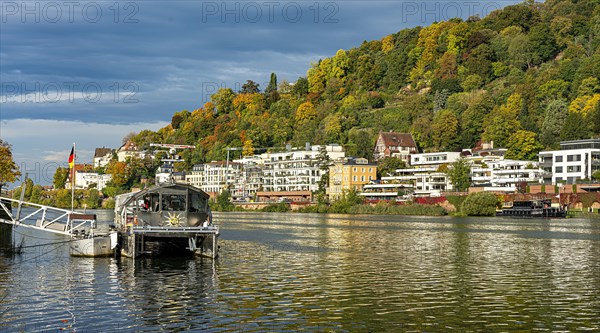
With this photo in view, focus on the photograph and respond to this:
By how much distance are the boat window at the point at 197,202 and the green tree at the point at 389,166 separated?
141870 millimetres

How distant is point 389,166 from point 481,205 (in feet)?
182

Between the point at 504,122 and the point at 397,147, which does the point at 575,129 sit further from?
the point at 397,147

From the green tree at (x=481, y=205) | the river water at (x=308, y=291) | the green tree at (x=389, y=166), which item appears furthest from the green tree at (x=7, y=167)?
the green tree at (x=389, y=166)

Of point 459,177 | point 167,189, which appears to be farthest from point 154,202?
point 459,177


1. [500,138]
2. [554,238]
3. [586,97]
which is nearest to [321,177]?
[500,138]

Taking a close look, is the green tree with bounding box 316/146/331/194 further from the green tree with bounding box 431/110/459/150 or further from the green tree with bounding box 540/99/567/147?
the green tree with bounding box 540/99/567/147

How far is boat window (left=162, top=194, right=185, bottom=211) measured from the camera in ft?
159

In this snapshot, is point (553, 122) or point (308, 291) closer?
point (308, 291)

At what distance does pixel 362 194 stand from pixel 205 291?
138681 mm

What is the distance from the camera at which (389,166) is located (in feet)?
624

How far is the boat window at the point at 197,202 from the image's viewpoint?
49125 millimetres

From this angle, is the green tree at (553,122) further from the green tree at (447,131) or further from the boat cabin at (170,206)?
the boat cabin at (170,206)

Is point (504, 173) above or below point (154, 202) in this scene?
above

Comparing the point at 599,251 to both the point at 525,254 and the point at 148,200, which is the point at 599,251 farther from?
the point at 148,200
